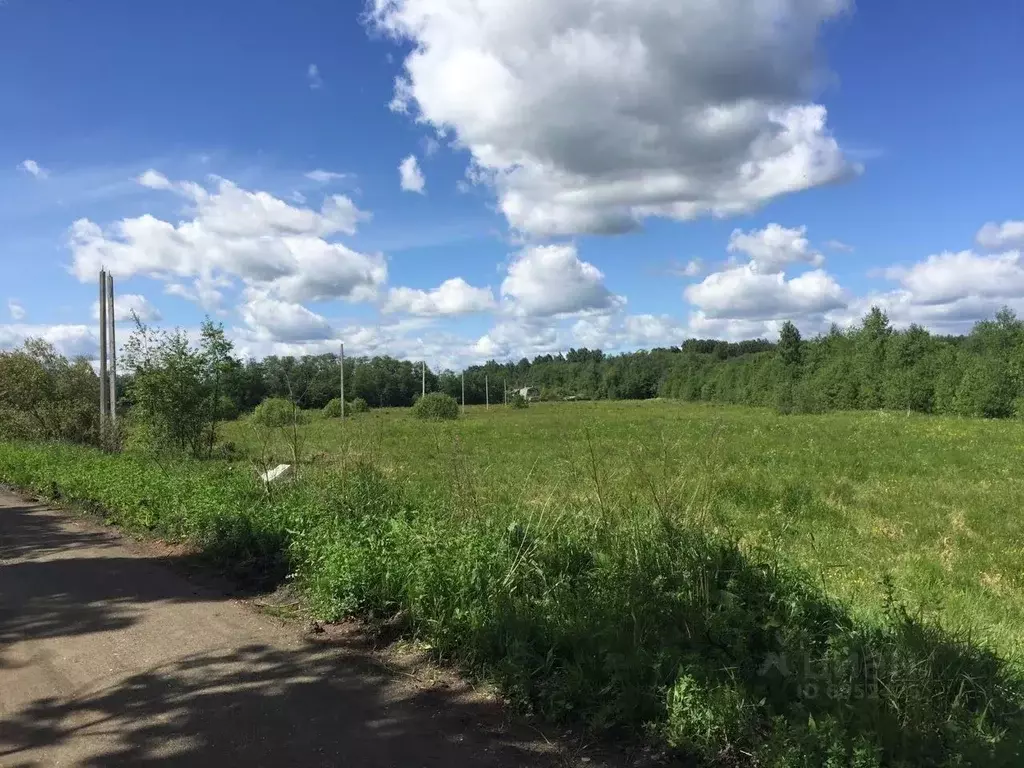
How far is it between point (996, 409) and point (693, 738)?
5540 cm

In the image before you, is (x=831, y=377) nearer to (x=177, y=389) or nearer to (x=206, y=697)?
(x=177, y=389)

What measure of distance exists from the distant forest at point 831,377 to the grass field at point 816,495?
44.7 inches

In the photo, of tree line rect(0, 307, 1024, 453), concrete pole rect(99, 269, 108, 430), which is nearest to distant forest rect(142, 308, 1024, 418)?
tree line rect(0, 307, 1024, 453)

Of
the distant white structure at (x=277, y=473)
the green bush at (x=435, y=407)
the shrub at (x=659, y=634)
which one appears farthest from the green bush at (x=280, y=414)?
the green bush at (x=435, y=407)

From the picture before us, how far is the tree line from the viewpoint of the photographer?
1390 centimetres

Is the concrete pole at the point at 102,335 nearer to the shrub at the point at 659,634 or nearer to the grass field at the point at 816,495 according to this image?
the grass field at the point at 816,495

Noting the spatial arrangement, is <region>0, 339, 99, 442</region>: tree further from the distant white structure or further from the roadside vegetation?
the distant white structure

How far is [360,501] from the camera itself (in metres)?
7.27

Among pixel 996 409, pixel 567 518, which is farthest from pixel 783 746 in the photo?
pixel 996 409

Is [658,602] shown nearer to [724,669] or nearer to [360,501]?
[724,669]

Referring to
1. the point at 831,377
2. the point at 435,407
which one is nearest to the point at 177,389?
the point at 435,407

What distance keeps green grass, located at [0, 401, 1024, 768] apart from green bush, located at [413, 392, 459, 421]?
126 ft

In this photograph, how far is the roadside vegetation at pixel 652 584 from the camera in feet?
11.5

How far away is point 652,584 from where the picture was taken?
15.6 ft
